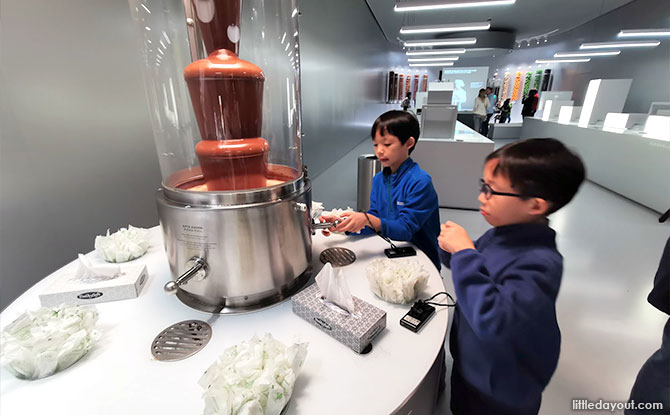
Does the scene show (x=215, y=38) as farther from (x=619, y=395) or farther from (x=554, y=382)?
(x=619, y=395)

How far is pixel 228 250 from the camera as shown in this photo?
571 mm

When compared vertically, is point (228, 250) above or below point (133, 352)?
above

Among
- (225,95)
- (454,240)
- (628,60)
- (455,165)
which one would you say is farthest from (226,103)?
(628,60)

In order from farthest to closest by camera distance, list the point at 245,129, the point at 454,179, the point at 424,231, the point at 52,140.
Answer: the point at 454,179 < the point at 424,231 < the point at 52,140 < the point at 245,129

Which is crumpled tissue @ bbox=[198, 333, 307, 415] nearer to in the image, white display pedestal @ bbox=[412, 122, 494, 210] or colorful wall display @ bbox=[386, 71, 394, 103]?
white display pedestal @ bbox=[412, 122, 494, 210]

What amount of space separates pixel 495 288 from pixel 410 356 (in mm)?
203

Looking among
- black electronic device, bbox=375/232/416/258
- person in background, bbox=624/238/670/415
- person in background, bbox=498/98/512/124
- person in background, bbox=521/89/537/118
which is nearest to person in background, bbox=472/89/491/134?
person in background, bbox=521/89/537/118

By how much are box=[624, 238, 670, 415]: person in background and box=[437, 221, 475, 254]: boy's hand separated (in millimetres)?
508

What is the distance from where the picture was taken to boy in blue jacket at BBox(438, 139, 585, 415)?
1.75ft

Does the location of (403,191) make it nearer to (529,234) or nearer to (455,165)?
(529,234)

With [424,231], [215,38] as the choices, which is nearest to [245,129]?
[215,38]

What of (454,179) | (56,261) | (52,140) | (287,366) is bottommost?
(454,179)

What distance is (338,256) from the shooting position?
85 centimetres

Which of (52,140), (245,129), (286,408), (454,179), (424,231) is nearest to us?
(286,408)
